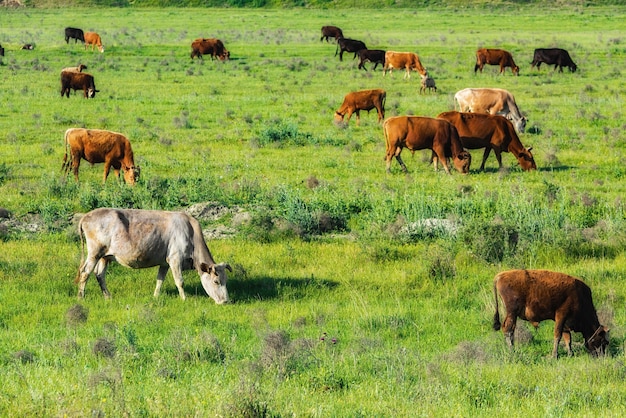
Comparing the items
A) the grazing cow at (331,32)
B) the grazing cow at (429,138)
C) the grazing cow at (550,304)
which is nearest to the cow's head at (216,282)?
the grazing cow at (550,304)

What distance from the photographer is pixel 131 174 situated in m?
18.8

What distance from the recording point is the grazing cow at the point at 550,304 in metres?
9.60

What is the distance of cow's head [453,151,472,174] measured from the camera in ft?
65.9

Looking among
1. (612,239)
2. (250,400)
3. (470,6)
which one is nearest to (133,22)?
(470,6)

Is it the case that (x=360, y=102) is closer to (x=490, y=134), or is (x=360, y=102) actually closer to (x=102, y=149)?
(x=490, y=134)

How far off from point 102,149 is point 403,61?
1042 inches

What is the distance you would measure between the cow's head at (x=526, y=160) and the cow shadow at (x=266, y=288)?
366 inches

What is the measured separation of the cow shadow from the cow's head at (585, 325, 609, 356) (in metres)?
3.75

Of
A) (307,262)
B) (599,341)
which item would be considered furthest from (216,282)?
(599,341)

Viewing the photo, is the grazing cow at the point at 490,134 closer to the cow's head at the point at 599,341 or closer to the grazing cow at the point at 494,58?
the cow's head at the point at 599,341

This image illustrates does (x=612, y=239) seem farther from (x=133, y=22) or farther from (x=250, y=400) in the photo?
(x=133, y=22)

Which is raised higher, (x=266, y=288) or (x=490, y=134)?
(x=490, y=134)

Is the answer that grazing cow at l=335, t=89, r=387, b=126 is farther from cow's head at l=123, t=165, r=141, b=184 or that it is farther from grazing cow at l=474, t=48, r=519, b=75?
grazing cow at l=474, t=48, r=519, b=75

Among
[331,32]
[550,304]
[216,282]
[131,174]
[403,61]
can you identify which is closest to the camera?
[550,304]
